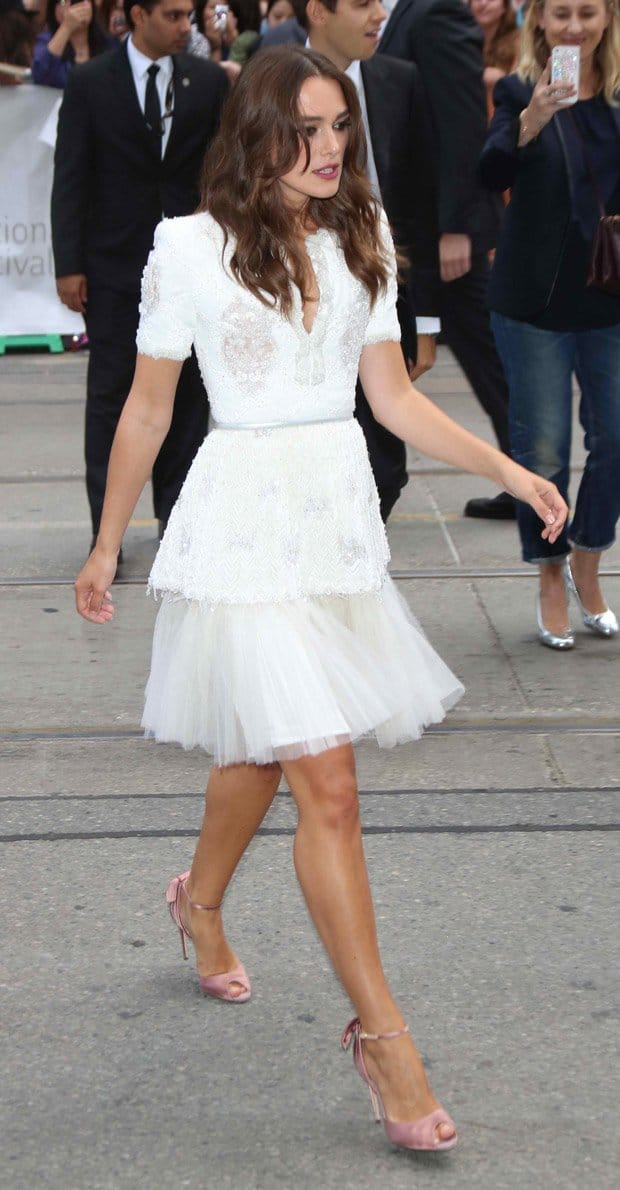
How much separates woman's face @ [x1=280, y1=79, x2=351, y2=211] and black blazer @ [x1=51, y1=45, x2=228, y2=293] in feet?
11.1

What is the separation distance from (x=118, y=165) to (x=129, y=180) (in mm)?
62

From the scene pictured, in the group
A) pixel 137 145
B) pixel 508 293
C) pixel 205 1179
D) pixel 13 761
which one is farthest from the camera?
pixel 137 145

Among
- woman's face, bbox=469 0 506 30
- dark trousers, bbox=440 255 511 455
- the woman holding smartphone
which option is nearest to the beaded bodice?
the woman holding smartphone

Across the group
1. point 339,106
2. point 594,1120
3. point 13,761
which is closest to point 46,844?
point 13,761

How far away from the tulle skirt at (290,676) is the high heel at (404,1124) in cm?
45

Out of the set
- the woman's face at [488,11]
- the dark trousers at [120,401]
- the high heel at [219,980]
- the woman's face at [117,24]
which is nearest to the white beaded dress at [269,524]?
the high heel at [219,980]

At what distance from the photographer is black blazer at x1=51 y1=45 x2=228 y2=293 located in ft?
20.9

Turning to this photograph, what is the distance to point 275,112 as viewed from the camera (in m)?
3.08

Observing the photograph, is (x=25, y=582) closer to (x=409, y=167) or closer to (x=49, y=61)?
(x=409, y=167)

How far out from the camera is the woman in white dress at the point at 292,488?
303 centimetres

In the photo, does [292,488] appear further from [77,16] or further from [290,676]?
[77,16]

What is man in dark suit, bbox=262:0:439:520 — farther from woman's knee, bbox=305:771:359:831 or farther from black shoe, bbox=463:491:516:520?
woman's knee, bbox=305:771:359:831

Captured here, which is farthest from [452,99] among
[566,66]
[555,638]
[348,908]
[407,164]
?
[348,908]

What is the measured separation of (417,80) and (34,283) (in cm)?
634
